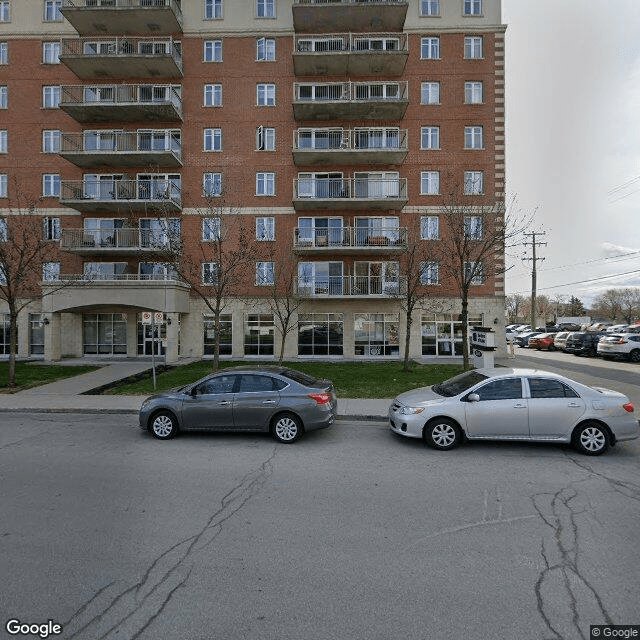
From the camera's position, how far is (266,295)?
23078mm

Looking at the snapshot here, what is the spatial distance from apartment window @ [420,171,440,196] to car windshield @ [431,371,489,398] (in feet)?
57.0

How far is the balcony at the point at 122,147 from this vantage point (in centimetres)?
2205

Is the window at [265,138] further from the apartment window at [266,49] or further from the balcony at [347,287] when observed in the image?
the balcony at [347,287]

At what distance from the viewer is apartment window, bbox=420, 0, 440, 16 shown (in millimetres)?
23078

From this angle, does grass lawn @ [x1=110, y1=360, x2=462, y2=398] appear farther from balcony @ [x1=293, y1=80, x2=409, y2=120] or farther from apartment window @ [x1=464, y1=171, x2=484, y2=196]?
balcony @ [x1=293, y1=80, x2=409, y2=120]

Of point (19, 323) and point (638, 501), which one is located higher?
point (19, 323)

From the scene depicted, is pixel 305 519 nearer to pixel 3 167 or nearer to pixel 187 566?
pixel 187 566

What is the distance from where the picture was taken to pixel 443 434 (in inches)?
287

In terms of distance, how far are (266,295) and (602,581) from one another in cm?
2069

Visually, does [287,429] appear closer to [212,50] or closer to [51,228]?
[51,228]

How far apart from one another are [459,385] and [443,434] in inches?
43.2

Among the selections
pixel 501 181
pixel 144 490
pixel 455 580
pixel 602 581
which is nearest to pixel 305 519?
pixel 455 580

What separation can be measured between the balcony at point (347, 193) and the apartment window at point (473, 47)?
28.1 feet

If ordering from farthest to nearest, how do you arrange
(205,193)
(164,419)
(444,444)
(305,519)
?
(205,193) → (164,419) → (444,444) → (305,519)
